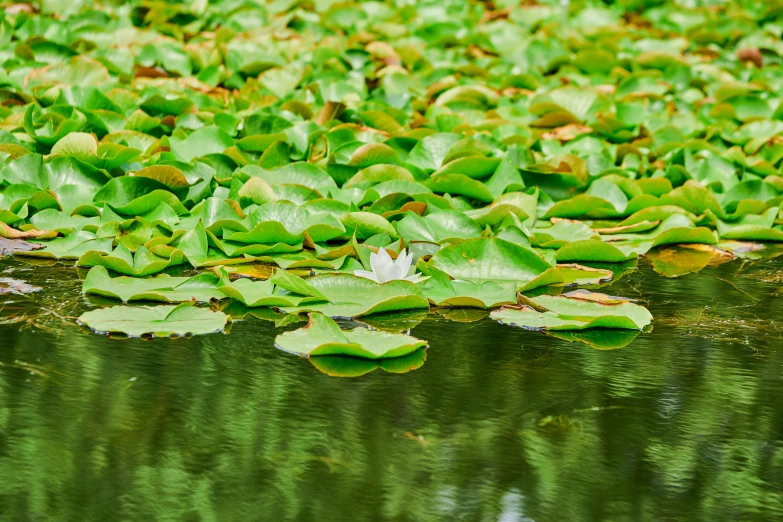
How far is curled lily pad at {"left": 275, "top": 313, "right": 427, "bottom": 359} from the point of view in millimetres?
1548

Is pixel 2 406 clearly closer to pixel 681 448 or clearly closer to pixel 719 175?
pixel 681 448

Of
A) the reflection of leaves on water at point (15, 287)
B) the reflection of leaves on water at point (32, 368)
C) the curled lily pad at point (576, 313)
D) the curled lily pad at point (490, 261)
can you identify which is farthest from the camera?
the curled lily pad at point (490, 261)

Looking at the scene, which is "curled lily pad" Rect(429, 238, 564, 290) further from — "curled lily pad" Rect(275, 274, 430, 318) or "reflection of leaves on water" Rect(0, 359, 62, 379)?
"reflection of leaves on water" Rect(0, 359, 62, 379)

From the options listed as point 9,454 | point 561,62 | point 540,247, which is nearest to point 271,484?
point 9,454

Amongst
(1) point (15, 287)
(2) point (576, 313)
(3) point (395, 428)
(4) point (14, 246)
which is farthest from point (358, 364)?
(4) point (14, 246)

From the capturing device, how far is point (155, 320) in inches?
66.4

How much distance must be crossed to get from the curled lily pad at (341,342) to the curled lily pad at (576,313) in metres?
0.25

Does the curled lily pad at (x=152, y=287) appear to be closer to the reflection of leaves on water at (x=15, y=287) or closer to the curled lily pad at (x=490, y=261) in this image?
the reflection of leaves on water at (x=15, y=287)

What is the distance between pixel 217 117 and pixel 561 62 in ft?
6.69

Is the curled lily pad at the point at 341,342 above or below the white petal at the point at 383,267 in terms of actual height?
below

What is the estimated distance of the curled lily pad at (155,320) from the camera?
1634 millimetres

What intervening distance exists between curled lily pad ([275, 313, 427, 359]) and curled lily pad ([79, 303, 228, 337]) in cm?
15

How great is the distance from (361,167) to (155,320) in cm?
100

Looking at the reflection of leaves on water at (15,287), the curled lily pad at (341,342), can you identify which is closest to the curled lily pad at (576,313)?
the curled lily pad at (341,342)
